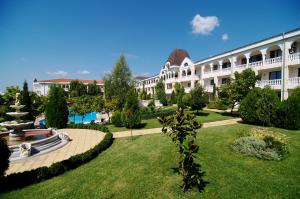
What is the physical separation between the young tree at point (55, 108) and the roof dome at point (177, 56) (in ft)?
116

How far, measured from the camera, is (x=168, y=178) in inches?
291

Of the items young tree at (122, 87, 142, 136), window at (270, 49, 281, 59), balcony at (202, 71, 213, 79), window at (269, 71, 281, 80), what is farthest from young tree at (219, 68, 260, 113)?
balcony at (202, 71, 213, 79)

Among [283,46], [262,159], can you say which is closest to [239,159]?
[262,159]

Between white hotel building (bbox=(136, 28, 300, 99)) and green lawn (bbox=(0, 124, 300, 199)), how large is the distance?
17674 mm

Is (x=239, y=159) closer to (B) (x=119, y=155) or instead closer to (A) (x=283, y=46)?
(B) (x=119, y=155)

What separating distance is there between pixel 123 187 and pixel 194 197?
→ 272cm

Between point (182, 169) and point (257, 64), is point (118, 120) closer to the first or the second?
point (182, 169)

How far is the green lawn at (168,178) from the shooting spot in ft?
20.8

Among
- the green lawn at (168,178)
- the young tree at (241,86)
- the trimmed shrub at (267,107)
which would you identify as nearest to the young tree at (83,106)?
the green lawn at (168,178)

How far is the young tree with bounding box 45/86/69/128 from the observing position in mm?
22047

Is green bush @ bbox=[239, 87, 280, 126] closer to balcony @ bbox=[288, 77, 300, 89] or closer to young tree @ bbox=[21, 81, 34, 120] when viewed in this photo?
balcony @ bbox=[288, 77, 300, 89]

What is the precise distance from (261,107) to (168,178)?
42.6ft

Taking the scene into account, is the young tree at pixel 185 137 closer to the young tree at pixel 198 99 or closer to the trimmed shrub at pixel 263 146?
the trimmed shrub at pixel 263 146

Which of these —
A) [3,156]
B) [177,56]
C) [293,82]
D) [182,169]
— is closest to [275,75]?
[293,82]
